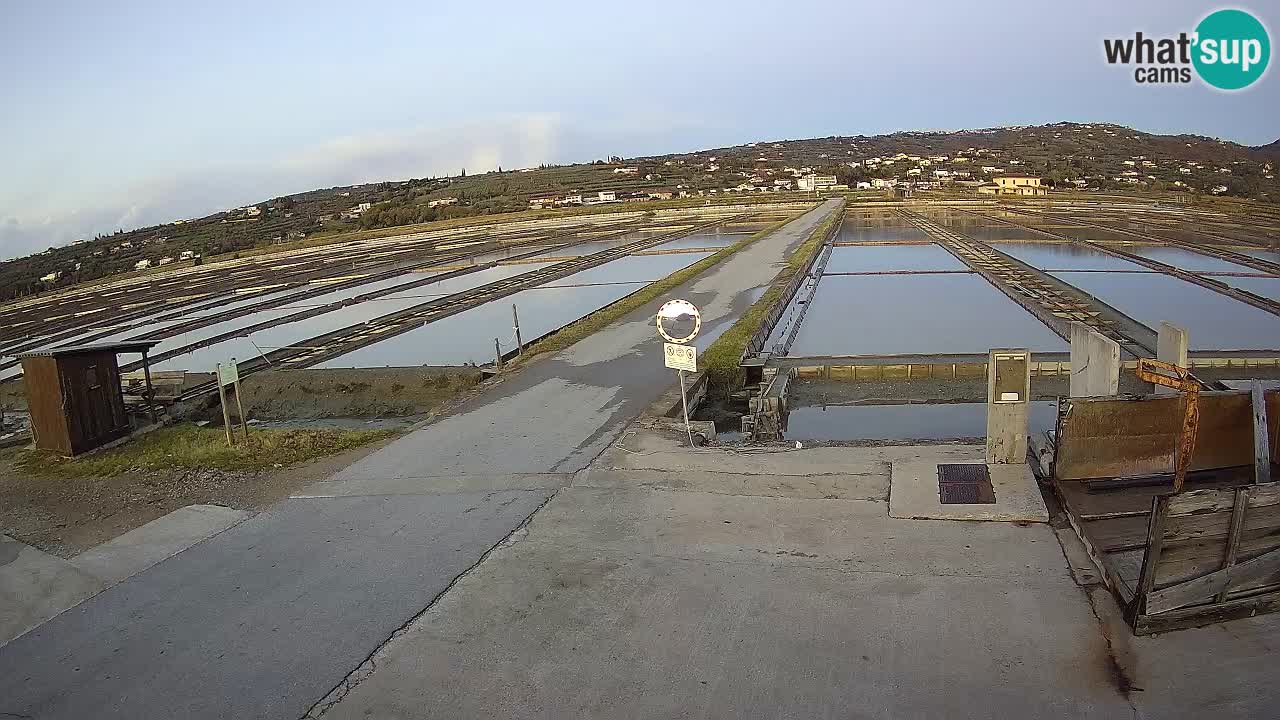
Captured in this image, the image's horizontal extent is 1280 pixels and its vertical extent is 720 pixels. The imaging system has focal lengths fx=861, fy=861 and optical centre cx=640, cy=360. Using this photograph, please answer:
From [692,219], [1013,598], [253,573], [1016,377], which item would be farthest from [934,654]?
[692,219]

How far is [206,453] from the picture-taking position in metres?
9.41

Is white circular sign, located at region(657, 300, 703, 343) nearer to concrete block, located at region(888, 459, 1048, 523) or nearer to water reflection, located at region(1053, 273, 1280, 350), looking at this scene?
concrete block, located at region(888, 459, 1048, 523)

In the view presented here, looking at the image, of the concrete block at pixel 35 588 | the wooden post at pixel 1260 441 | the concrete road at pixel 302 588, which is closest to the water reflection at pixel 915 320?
the concrete road at pixel 302 588

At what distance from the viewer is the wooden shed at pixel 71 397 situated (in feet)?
31.7

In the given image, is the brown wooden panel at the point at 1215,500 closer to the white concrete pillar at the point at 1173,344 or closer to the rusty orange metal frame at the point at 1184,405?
the rusty orange metal frame at the point at 1184,405

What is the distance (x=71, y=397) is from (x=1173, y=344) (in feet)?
35.9

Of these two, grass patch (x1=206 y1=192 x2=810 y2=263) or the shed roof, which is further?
grass patch (x1=206 y1=192 x2=810 y2=263)

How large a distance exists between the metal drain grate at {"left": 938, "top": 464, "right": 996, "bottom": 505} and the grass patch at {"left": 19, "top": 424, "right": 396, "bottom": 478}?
5.72 meters

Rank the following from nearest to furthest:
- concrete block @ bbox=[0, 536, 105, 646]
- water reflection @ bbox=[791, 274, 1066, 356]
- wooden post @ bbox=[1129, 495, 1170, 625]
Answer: wooden post @ bbox=[1129, 495, 1170, 625], concrete block @ bbox=[0, 536, 105, 646], water reflection @ bbox=[791, 274, 1066, 356]

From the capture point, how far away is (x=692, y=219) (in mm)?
51781

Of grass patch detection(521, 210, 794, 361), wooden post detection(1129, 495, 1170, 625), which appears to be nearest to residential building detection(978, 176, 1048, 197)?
grass patch detection(521, 210, 794, 361)

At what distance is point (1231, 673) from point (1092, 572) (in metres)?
1.04

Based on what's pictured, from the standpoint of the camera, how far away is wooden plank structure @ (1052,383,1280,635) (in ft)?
13.6

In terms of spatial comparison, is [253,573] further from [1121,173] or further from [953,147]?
[953,147]
